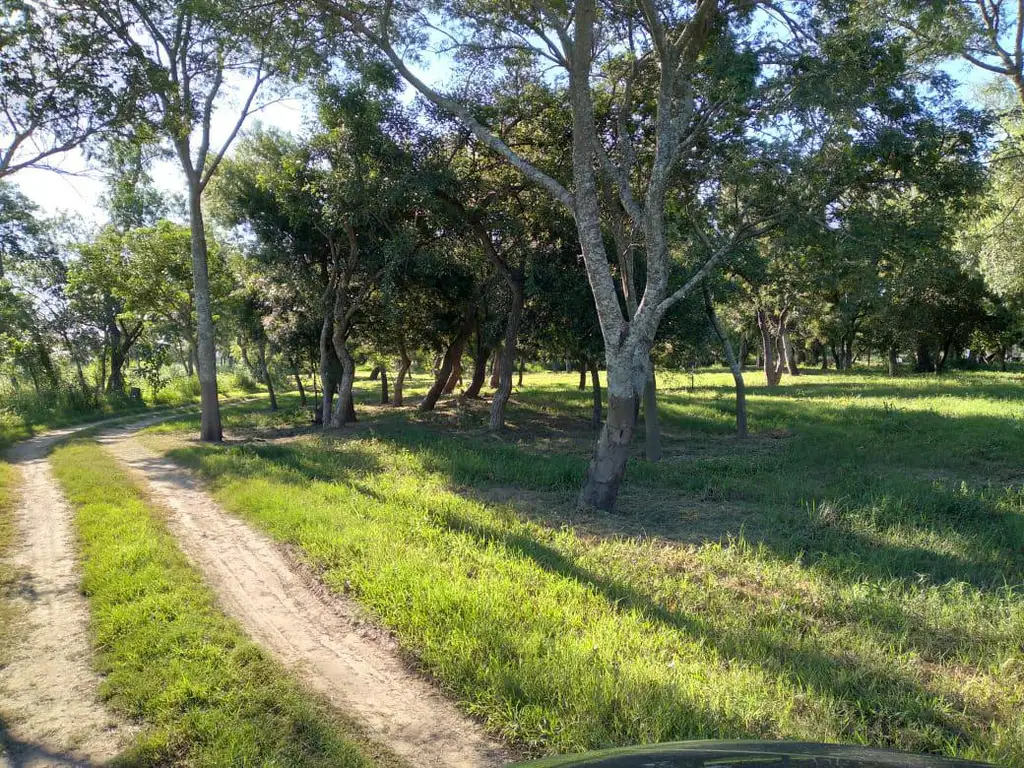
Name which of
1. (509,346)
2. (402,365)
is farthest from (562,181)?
(402,365)

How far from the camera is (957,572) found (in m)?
6.36

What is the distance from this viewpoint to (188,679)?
13.9 ft

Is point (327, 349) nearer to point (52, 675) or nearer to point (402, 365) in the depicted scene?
point (402, 365)

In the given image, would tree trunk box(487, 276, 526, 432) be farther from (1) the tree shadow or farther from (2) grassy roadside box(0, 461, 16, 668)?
(1) the tree shadow

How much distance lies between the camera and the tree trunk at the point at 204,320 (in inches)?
649

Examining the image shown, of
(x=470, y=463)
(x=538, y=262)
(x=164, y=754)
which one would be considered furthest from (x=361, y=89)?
(x=164, y=754)

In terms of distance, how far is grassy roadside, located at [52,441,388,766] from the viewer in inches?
142

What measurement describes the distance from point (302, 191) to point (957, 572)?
616 inches

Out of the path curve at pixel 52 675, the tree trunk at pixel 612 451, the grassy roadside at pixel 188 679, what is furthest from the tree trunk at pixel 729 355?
the path curve at pixel 52 675

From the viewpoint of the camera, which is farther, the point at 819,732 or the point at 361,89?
the point at 361,89

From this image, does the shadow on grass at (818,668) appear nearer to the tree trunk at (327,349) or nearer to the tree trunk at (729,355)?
the tree trunk at (729,355)

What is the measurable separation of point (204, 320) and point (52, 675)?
13.7 meters

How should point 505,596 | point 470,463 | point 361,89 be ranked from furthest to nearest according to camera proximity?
1. point 361,89
2. point 470,463
3. point 505,596

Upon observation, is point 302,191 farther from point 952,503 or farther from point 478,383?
point 952,503
